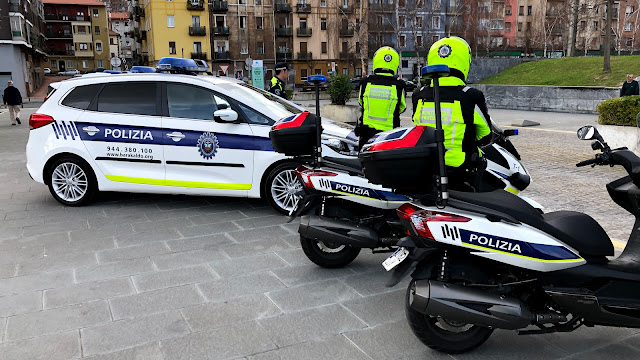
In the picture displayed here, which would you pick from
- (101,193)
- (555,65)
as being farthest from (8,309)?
(555,65)

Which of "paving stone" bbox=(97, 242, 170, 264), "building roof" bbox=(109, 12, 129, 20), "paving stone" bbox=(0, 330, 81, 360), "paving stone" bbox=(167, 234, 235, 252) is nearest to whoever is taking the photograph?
"paving stone" bbox=(0, 330, 81, 360)

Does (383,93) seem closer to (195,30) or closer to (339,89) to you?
(339,89)

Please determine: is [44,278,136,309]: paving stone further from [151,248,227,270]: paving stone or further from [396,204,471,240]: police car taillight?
[396,204,471,240]: police car taillight

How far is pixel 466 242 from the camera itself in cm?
311

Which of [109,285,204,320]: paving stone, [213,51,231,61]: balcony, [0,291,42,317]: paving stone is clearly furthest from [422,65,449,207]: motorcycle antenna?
[213,51,231,61]: balcony

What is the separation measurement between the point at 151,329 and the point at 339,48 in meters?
66.2

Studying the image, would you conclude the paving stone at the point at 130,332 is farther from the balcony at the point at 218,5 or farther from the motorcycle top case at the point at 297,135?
the balcony at the point at 218,5

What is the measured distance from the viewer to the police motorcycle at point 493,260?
3094mm

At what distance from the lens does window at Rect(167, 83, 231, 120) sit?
699cm

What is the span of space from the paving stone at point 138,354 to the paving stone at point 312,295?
0.99m

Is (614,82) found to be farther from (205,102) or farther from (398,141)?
(398,141)

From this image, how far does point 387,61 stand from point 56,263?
3888 millimetres

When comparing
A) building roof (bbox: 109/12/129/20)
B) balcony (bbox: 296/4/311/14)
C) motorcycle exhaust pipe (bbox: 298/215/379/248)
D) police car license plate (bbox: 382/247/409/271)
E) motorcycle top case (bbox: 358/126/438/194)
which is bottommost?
motorcycle exhaust pipe (bbox: 298/215/379/248)

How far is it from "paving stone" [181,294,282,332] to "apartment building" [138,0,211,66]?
59.4 metres
